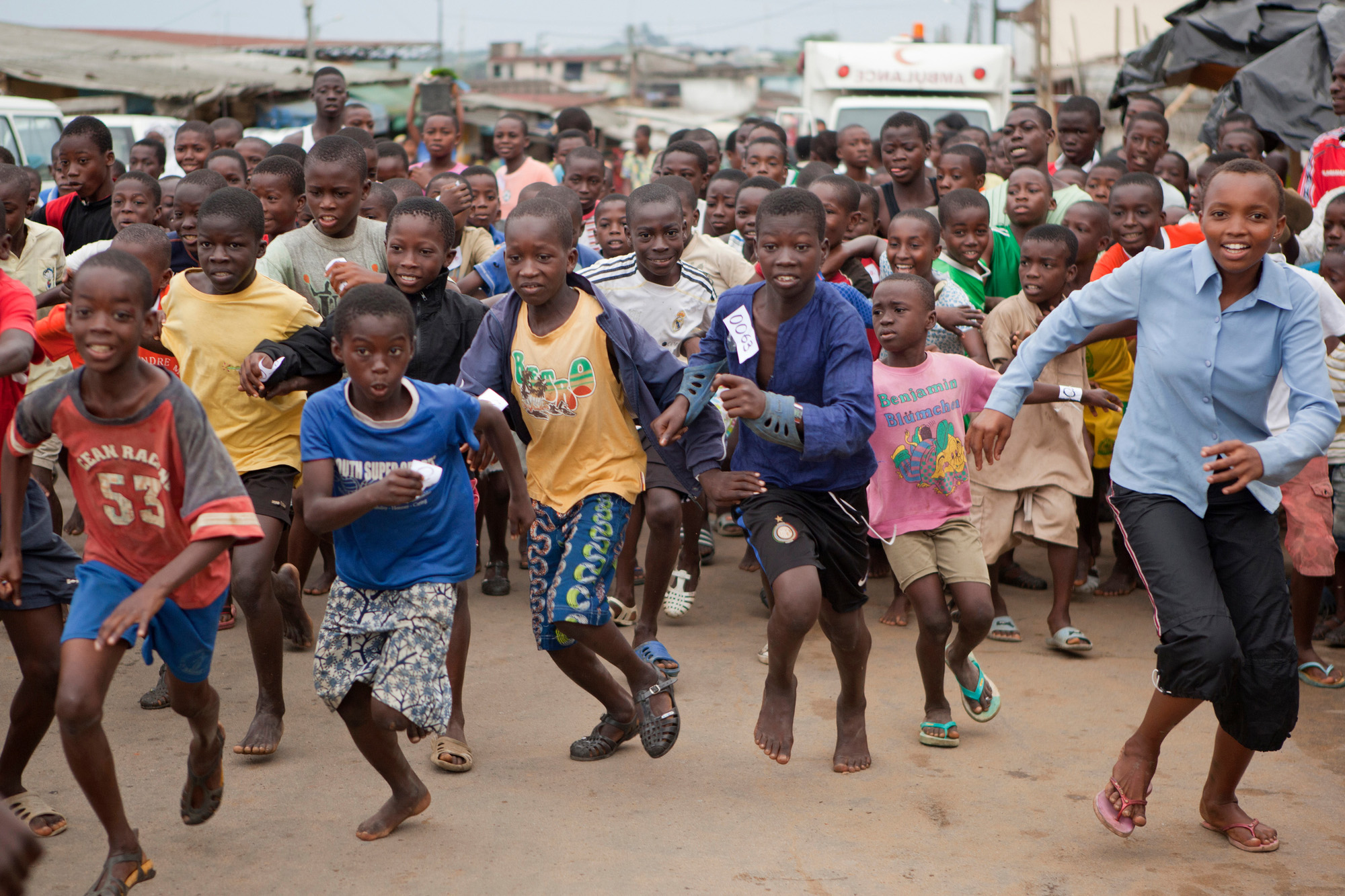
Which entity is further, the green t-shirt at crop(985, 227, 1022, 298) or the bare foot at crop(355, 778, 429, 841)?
the green t-shirt at crop(985, 227, 1022, 298)

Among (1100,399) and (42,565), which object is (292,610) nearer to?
(42,565)

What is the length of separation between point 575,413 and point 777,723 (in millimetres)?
1157

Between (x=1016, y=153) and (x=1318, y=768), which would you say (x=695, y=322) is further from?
(x=1016, y=153)

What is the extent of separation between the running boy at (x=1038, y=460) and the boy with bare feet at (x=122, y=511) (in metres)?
3.50

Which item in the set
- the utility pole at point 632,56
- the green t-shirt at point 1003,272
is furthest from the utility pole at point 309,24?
the green t-shirt at point 1003,272

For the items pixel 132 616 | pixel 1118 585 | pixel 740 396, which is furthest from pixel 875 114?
pixel 132 616

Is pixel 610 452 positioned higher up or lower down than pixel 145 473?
lower down

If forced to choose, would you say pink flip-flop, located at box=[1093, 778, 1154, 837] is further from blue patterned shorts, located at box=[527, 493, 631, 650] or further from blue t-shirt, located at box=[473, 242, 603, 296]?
blue t-shirt, located at box=[473, 242, 603, 296]

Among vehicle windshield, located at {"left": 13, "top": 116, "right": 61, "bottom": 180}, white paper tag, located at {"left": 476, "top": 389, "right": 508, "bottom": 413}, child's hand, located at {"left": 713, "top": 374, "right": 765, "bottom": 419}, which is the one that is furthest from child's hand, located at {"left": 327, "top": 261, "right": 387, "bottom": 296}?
vehicle windshield, located at {"left": 13, "top": 116, "right": 61, "bottom": 180}

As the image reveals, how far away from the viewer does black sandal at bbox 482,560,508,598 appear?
241 inches

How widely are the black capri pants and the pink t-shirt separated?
37.8 inches

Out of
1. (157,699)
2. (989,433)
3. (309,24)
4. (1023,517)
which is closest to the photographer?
(989,433)

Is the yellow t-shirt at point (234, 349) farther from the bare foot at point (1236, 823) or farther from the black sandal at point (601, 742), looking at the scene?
the bare foot at point (1236, 823)

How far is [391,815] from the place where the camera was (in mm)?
3535
